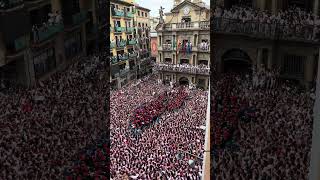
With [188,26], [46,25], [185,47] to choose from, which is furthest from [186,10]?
[46,25]

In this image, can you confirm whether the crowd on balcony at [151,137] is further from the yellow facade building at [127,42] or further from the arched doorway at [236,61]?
the arched doorway at [236,61]

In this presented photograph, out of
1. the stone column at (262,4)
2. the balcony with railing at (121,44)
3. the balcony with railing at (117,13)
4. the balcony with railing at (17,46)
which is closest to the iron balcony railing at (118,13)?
the balcony with railing at (117,13)

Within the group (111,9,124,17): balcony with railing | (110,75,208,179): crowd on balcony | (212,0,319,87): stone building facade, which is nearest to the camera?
(212,0,319,87): stone building facade

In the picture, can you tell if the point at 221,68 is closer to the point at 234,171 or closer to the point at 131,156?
the point at 234,171

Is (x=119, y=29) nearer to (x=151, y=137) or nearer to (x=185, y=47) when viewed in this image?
(x=185, y=47)

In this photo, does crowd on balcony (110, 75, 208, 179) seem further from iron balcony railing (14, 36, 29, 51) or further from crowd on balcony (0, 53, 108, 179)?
iron balcony railing (14, 36, 29, 51)

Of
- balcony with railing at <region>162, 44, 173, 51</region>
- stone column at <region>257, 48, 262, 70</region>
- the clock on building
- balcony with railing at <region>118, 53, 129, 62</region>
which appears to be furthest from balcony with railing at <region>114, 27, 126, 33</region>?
stone column at <region>257, 48, 262, 70</region>
